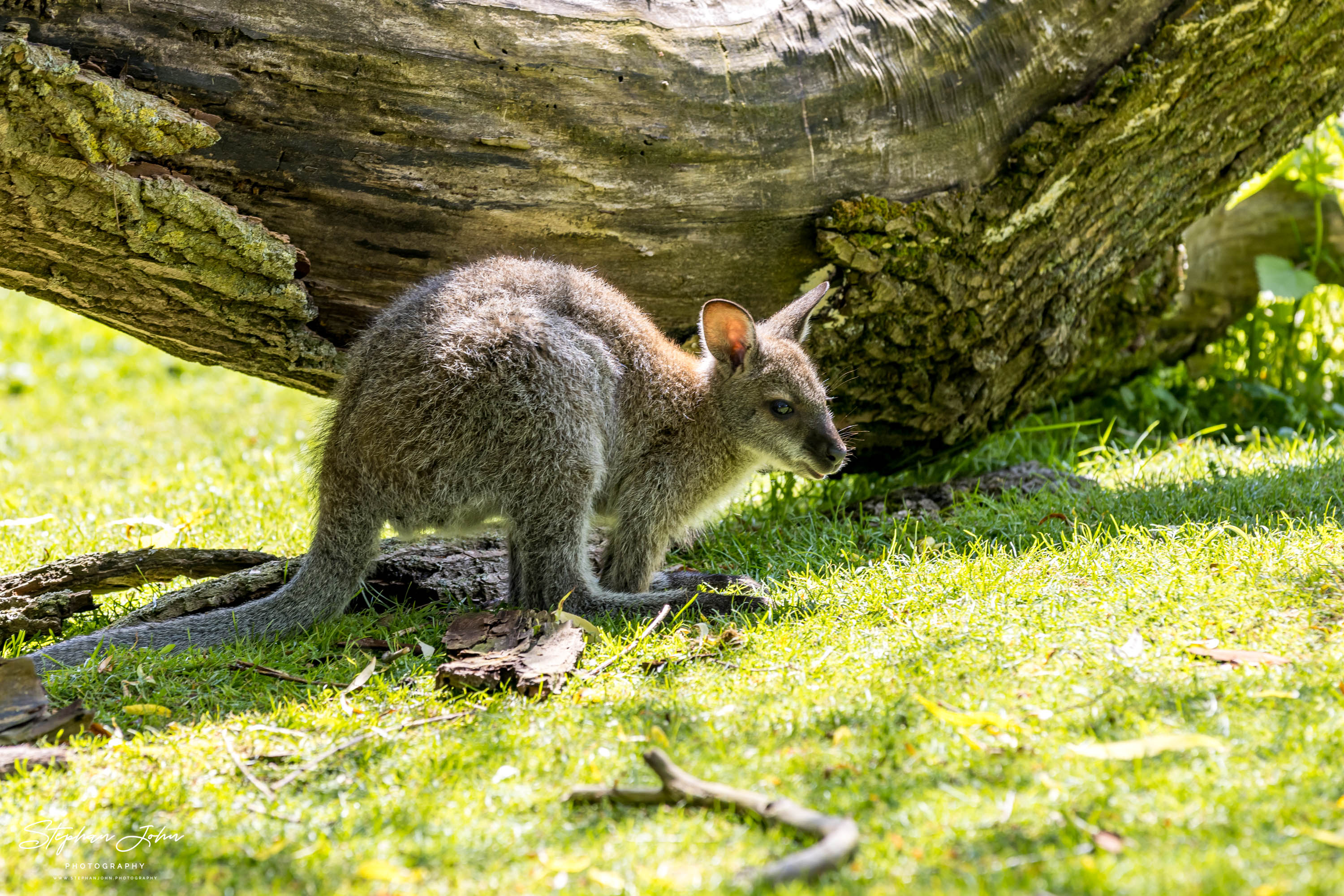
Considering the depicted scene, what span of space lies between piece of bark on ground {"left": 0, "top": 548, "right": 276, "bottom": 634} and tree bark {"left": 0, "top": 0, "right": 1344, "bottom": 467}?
940mm

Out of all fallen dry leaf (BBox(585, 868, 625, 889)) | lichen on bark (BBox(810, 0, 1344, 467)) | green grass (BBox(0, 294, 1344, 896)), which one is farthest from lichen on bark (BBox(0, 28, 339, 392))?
fallen dry leaf (BBox(585, 868, 625, 889))

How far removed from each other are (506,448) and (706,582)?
1047 millimetres

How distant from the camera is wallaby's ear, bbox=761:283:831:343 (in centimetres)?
490

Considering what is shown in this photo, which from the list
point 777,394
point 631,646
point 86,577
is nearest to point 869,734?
point 631,646

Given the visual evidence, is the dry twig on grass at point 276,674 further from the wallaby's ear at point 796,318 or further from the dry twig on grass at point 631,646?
the wallaby's ear at point 796,318

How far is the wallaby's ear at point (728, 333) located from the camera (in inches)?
184

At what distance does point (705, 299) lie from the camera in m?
5.18

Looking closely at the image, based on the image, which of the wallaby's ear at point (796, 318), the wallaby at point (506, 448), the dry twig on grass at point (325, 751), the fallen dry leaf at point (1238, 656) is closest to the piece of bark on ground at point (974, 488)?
the wallaby's ear at point (796, 318)

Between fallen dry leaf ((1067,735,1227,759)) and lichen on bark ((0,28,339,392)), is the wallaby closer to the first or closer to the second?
lichen on bark ((0,28,339,392))

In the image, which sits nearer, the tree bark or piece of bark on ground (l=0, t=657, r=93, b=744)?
piece of bark on ground (l=0, t=657, r=93, b=744)

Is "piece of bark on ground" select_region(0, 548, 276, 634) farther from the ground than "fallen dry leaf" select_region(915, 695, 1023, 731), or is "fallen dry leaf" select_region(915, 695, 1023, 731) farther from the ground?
"fallen dry leaf" select_region(915, 695, 1023, 731)

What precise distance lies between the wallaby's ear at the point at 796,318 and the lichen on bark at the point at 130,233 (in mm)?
2031

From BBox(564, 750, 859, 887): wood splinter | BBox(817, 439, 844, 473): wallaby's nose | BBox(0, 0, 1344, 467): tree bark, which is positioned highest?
BBox(0, 0, 1344, 467): tree bark

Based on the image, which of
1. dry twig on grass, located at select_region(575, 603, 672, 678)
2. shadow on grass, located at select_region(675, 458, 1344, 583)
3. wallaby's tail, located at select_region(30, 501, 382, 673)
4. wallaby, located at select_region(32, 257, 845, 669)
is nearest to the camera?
dry twig on grass, located at select_region(575, 603, 672, 678)
